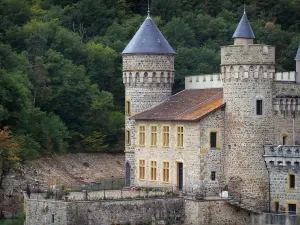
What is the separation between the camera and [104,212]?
7038cm

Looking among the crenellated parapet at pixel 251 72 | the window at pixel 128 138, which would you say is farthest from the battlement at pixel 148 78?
the crenellated parapet at pixel 251 72

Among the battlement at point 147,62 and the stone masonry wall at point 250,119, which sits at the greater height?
the battlement at point 147,62

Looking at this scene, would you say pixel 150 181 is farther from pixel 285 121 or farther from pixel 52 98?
pixel 52 98

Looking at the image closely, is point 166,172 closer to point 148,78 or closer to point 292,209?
point 148,78

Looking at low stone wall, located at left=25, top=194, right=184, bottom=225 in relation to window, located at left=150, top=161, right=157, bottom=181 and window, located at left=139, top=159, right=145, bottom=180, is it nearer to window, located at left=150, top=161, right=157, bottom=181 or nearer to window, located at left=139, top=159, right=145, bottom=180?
window, located at left=150, top=161, right=157, bottom=181

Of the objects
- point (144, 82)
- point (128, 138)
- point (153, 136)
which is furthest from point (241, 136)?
point (128, 138)

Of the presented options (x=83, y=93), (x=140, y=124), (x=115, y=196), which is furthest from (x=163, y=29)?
(x=115, y=196)

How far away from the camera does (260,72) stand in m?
73.8

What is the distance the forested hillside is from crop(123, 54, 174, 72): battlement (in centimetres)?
812

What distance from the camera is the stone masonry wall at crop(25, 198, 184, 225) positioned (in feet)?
228

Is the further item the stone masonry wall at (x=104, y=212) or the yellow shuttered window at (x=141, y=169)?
the yellow shuttered window at (x=141, y=169)

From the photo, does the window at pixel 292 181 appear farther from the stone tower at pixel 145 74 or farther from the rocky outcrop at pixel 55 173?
the rocky outcrop at pixel 55 173

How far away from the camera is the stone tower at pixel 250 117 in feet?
241

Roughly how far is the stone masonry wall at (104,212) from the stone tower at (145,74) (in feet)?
27.6
